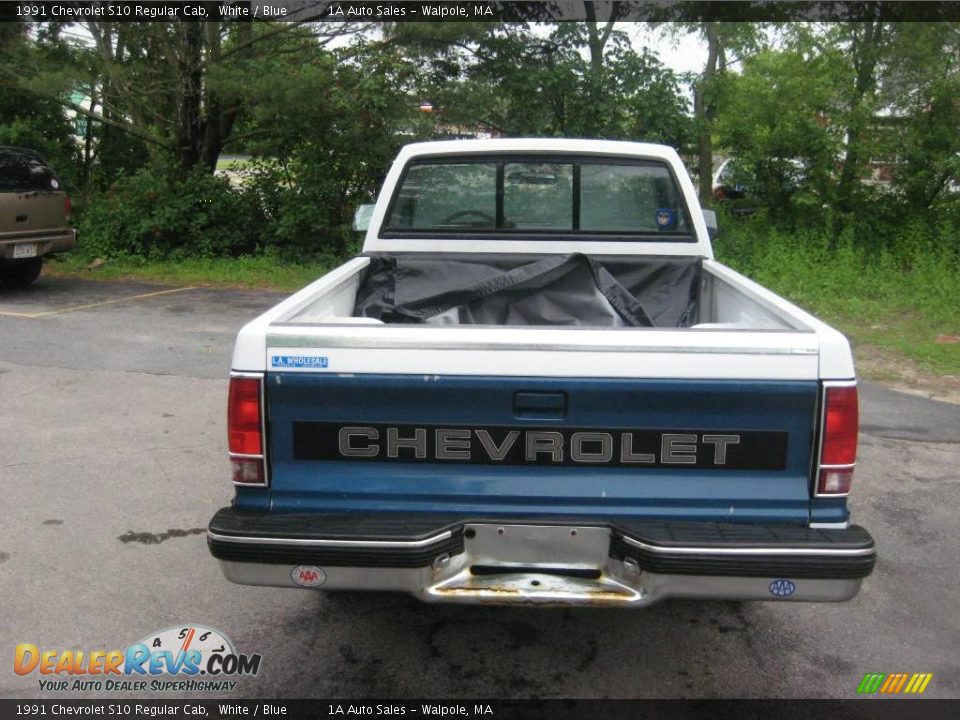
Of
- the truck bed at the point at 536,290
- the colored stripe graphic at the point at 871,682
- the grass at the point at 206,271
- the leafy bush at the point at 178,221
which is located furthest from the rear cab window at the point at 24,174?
the colored stripe graphic at the point at 871,682

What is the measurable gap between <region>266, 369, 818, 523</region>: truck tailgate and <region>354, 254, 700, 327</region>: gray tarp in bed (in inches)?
62.4

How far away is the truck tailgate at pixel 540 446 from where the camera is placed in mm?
2879

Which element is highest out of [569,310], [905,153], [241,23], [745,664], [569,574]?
[241,23]

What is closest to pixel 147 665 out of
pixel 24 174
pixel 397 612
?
pixel 397 612

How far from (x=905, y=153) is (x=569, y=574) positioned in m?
11.0

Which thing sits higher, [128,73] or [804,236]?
[128,73]

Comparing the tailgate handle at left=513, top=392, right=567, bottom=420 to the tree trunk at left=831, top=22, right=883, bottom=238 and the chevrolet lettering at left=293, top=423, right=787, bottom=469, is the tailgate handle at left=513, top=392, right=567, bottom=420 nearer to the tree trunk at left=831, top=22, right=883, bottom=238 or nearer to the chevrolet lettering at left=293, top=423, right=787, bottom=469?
the chevrolet lettering at left=293, top=423, right=787, bottom=469

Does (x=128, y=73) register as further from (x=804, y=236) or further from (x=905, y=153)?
(x=905, y=153)

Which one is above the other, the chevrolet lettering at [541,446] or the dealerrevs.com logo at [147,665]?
the chevrolet lettering at [541,446]

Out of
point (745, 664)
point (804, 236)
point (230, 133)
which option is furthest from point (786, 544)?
point (230, 133)

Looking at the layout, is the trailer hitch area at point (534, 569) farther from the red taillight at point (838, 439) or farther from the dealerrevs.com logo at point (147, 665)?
the dealerrevs.com logo at point (147, 665)

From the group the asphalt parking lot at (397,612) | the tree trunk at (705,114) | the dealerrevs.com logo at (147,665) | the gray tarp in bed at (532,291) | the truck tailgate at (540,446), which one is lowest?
the dealerrevs.com logo at (147,665)

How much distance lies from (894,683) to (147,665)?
2.84m

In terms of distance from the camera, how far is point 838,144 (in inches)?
476
